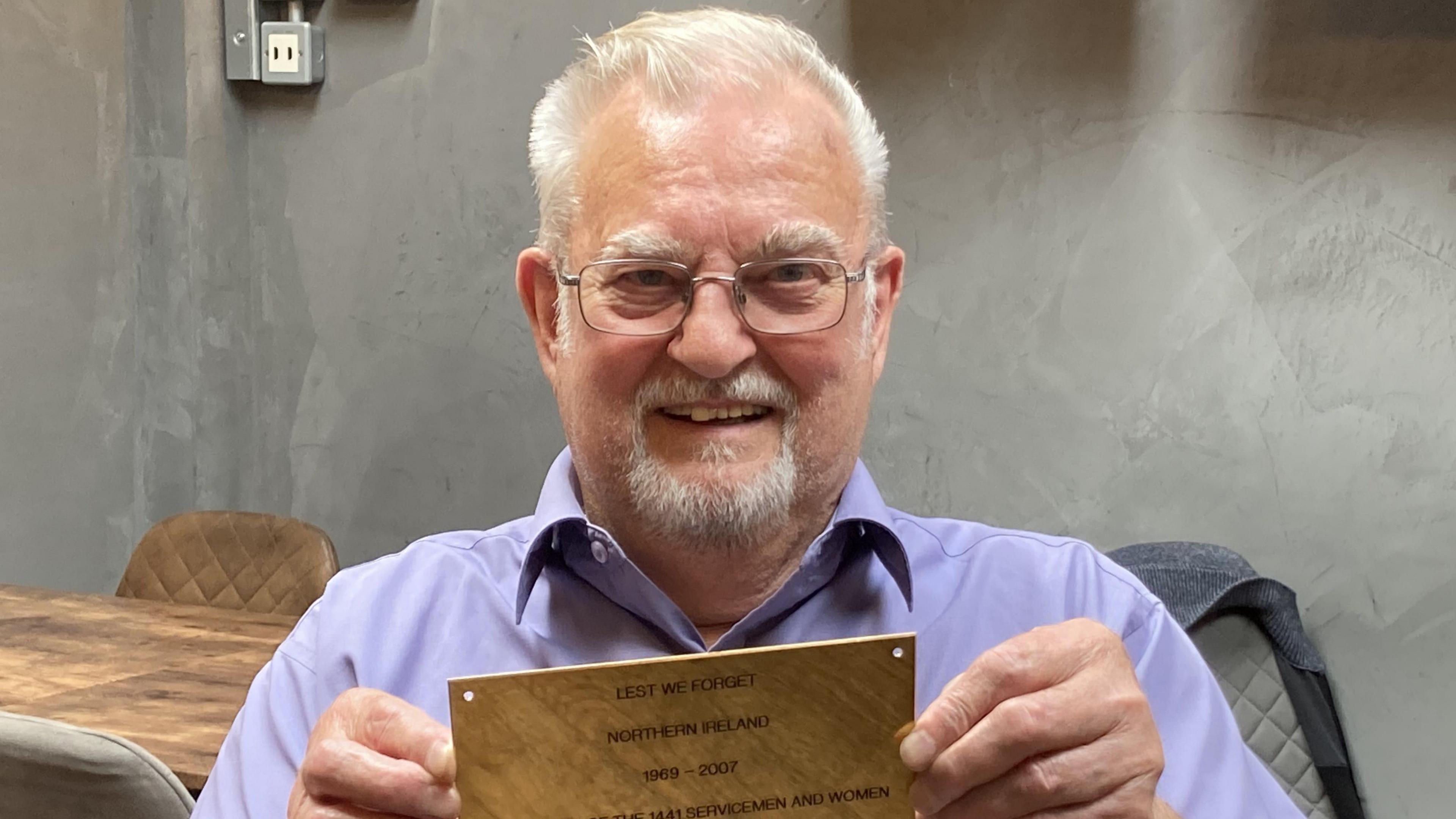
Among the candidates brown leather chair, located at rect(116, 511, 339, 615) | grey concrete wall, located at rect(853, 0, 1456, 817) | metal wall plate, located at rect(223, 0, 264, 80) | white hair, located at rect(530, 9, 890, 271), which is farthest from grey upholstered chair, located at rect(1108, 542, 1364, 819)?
metal wall plate, located at rect(223, 0, 264, 80)

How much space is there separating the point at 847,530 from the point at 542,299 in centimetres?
41

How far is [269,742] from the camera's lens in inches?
43.1

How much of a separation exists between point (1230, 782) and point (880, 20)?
1.66 m

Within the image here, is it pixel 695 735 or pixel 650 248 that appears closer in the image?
pixel 695 735

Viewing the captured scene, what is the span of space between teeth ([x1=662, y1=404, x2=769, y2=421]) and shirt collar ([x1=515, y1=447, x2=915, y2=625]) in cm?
15

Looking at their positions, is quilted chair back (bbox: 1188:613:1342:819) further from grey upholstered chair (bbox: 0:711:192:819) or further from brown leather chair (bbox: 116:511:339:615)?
brown leather chair (bbox: 116:511:339:615)

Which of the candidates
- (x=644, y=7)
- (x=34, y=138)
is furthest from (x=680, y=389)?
(x=34, y=138)

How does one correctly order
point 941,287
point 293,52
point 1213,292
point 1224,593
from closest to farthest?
1. point 1224,593
2. point 1213,292
3. point 941,287
4. point 293,52

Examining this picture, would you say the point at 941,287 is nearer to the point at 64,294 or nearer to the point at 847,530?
the point at 847,530

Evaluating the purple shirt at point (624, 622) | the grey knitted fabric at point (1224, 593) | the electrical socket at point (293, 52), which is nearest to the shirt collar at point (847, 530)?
the purple shirt at point (624, 622)

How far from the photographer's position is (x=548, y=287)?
1211 millimetres

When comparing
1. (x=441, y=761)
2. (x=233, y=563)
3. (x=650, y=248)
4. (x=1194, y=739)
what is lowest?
(x=233, y=563)

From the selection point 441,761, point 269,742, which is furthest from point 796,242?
point 269,742

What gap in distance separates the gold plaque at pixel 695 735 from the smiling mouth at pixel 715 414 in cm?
36
